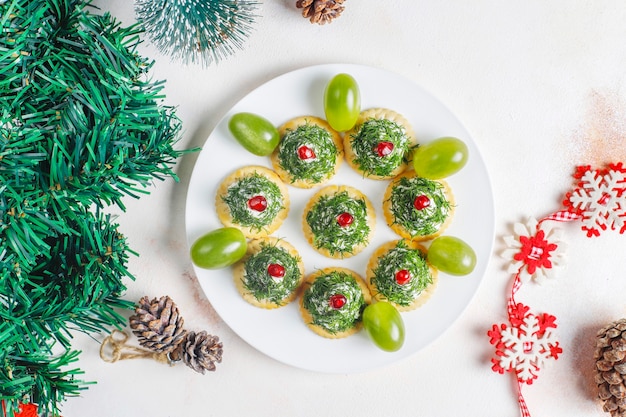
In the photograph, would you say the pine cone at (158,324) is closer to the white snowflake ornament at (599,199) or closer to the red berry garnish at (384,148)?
the red berry garnish at (384,148)

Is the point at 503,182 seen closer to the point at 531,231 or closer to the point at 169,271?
the point at 531,231

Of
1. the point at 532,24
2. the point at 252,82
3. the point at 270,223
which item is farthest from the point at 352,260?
the point at 532,24

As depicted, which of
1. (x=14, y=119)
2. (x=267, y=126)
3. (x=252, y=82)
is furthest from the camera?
(x=252, y=82)

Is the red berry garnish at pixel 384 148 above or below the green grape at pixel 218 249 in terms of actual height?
above

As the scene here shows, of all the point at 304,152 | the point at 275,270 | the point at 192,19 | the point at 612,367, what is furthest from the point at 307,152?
the point at 612,367

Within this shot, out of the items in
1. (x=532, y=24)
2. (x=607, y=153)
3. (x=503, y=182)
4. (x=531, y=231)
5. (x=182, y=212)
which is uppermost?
(x=532, y=24)

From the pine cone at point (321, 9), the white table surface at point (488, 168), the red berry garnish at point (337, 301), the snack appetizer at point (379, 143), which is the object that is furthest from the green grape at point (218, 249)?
the pine cone at point (321, 9)

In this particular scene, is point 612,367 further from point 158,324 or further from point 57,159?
point 57,159
